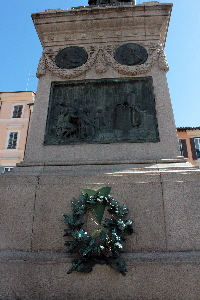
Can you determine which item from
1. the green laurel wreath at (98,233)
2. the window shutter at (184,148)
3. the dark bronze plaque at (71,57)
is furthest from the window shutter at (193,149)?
the green laurel wreath at (98,233)

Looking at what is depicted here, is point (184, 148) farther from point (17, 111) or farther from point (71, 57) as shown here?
point (71, 57)

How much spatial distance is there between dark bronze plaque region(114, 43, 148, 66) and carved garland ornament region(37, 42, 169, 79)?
93mm

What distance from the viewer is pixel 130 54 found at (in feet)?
19.3

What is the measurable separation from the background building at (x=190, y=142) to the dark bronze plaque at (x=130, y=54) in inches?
844

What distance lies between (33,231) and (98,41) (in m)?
4.31

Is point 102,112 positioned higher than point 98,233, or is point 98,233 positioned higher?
point 102,112

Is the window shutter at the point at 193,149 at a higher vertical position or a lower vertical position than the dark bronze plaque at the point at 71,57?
higher

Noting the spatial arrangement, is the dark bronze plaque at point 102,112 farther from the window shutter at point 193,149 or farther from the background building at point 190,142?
the window shutter at point 193,149

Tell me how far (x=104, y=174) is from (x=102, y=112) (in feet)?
5.07

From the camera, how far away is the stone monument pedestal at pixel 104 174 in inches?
145

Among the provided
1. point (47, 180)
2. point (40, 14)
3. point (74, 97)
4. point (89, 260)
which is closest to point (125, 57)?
point (74, 97)

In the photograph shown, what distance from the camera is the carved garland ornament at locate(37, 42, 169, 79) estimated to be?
5.70 m

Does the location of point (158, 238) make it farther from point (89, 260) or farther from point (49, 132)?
point (49, 132)

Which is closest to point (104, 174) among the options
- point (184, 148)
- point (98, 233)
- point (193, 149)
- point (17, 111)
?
point (98, 233)
